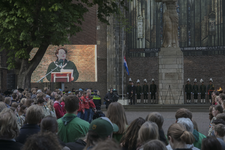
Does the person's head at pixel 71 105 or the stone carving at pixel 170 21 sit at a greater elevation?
the stone carving at pixel 170 21

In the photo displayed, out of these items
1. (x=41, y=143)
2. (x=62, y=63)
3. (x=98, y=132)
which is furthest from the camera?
(x=62, y=63)

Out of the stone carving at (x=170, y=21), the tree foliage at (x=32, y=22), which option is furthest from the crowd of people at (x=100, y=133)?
the stone carving at (x=170, y=21)

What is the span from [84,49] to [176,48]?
10.6m

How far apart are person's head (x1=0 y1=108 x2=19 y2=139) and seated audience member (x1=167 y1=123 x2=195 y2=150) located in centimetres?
190

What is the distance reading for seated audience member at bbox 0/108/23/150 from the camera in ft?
10.6

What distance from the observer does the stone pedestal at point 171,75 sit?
20.5m

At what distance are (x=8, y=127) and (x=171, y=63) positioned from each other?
18089 millimetres

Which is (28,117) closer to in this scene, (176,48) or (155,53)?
(176,48)

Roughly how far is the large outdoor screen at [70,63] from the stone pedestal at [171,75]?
9.26 meters

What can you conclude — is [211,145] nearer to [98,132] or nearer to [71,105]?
[98,132]

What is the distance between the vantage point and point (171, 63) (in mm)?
20578

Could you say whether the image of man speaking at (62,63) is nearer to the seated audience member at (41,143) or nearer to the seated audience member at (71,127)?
the seated audience member at (71,127)

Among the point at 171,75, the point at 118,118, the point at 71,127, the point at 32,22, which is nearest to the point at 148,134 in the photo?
the point at 118,118

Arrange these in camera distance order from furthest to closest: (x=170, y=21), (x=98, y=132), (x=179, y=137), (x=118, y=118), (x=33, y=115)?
(x=170, y=21) < (x=33, y=115) < (x=118, y=118) < (x=179, y=137) < (x=98, y=132)
